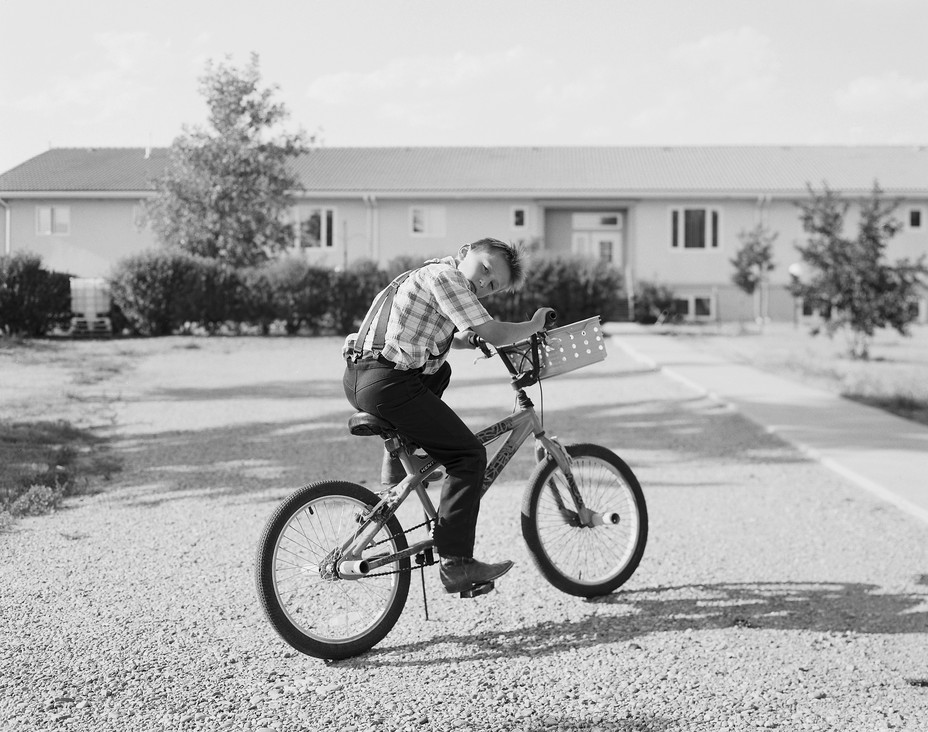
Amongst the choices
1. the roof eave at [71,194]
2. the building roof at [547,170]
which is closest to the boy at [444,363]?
the building roof at [547,170]

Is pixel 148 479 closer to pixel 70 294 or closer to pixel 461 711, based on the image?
pixel 461 711

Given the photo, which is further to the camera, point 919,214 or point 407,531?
point 919,214

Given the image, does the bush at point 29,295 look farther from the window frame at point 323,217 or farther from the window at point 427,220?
the window at point 427,220

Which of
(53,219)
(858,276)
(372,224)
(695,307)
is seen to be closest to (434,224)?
(372,224)

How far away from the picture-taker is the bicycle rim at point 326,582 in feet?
13.3

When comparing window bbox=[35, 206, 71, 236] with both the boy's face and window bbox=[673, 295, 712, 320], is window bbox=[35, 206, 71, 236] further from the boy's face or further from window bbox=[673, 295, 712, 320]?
the boy's face

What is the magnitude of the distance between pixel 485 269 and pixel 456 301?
0.80ft

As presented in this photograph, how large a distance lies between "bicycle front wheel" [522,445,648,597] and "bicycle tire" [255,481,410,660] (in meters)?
0.74

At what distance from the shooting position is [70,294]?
84.5 feet

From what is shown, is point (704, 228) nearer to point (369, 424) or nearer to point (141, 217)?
point (141, 217)

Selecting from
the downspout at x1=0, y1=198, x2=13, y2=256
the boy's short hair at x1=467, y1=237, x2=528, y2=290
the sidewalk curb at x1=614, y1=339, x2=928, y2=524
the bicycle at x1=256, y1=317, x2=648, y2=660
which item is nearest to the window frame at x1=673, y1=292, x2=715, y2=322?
the sidewalk curb at x1=614, y1=339, x2=928, y2=524

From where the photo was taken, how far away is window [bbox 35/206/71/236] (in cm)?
4056

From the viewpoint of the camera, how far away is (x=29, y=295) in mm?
24781

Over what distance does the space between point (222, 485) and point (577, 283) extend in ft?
72.3
